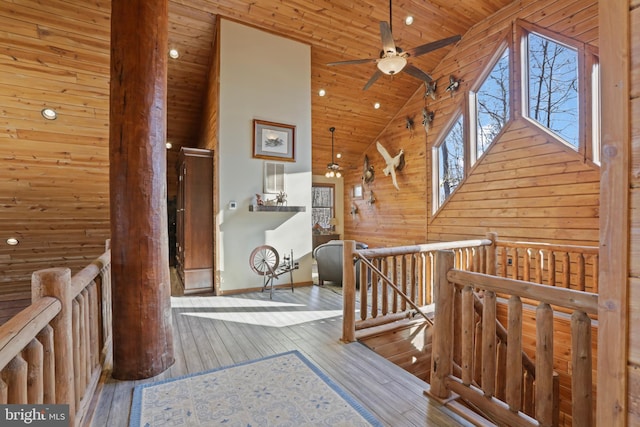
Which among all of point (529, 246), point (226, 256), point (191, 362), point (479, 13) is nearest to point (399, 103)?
point (479, 13)

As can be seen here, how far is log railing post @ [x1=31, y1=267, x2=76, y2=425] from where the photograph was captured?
4.61 feet

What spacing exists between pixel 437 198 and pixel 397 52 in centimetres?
348

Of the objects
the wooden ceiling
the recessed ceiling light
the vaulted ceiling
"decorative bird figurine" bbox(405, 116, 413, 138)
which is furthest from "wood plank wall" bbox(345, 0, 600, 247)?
the recessed ceiling light

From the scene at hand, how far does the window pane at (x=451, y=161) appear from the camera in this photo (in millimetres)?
5672

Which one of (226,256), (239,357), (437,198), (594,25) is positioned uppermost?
(594,25)

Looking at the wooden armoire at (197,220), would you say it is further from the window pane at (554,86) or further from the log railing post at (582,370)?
the window pane at (554,86)

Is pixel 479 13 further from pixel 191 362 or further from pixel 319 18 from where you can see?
pixel 191 362

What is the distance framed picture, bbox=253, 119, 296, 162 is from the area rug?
10.9ft

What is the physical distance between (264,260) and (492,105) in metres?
4.66

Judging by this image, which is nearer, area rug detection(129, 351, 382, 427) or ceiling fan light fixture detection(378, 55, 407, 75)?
area rug detection(129, 351, 382, 427)

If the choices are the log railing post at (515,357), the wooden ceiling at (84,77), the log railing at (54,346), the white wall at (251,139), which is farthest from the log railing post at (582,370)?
the wooden ceiling at (84,77)

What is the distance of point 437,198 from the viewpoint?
6121 millimetres

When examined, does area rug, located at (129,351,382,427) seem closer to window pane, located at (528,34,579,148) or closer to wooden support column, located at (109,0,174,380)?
wooden support column, located at (109,0,174,380)

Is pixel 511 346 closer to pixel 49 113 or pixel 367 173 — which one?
pixel 49 113
